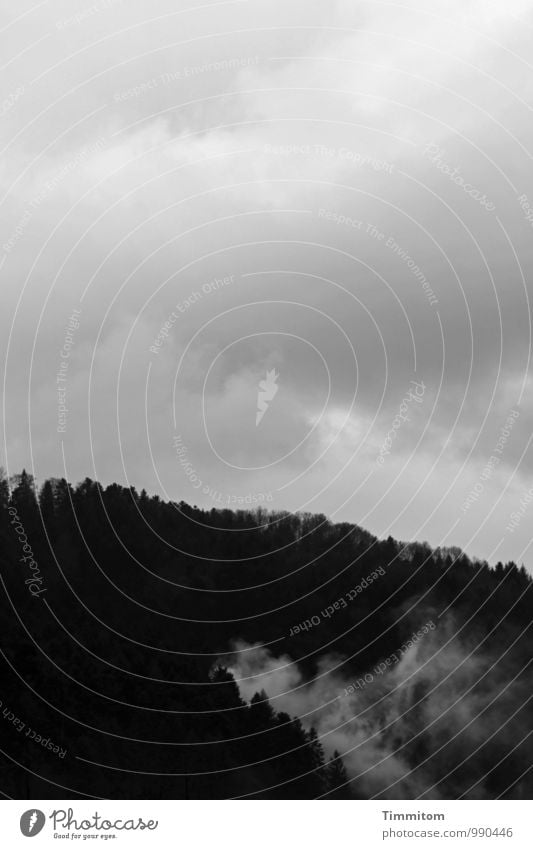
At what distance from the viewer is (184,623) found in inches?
2365

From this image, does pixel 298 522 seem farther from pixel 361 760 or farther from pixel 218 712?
pixel 361 760

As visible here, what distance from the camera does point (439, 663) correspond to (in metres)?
69.3

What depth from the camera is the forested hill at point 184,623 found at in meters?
49.7

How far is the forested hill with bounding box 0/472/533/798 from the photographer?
49.7m
